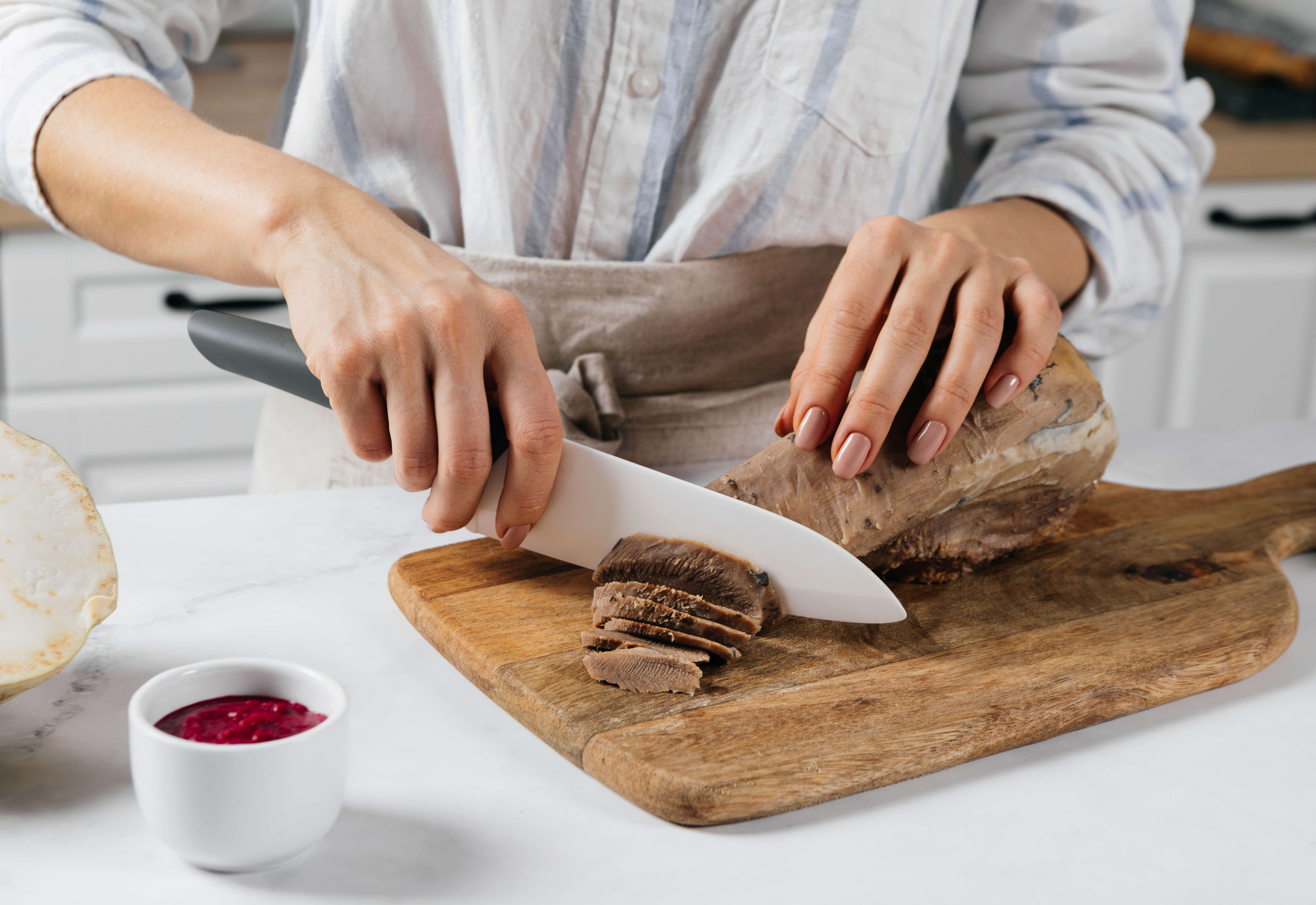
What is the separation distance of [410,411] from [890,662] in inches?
17.8

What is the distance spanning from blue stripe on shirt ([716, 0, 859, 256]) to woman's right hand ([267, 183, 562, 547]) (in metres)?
0.44

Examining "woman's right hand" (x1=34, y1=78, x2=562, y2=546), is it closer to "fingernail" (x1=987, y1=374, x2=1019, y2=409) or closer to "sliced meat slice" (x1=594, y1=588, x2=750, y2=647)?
"sliced meat slice" (x1=594, y1=588, x2=750, y2=647)

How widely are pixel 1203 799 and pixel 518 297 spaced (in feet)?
2.82

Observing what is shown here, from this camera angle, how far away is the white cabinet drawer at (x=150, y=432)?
2.35 metres

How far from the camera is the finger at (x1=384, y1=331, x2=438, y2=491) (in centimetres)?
93

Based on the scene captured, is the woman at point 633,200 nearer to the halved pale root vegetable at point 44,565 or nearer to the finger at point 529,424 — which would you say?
the finger at point 529,424

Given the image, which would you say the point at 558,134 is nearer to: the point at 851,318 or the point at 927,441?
the point at 851,318

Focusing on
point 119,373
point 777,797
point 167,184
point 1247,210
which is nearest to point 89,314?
point 119,373

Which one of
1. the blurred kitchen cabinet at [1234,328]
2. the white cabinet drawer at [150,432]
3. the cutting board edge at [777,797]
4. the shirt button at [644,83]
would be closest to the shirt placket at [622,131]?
the shirt button at [644,83]

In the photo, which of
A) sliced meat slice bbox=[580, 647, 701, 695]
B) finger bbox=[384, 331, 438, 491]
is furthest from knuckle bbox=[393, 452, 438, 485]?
sliced meat slice bbox=[580, 647, 701, 695]

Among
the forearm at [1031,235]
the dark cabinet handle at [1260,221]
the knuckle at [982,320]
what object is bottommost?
the knuckle at [982,320]

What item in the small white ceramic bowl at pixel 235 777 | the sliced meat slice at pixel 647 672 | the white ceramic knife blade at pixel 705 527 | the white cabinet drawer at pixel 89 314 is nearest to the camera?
the small white ceramic bowl at pixel 235 777

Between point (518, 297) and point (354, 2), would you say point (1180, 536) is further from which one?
point (354, 2)

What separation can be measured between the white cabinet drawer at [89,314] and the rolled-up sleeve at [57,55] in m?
1.01
